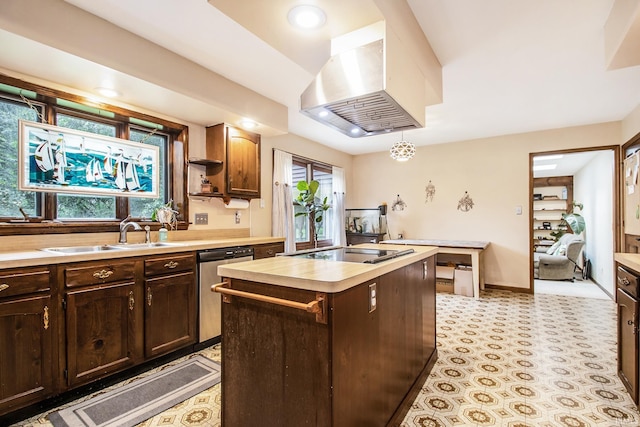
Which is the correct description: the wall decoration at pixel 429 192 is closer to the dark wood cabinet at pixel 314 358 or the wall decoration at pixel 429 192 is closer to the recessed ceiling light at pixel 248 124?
the recessed ceiling light at pixel 248 124

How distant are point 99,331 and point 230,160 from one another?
1.95 meters

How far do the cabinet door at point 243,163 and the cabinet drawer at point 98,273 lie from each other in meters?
1.37

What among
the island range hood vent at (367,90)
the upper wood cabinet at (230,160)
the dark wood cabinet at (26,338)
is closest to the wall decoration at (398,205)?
the upper wood cabinet at (230,160)

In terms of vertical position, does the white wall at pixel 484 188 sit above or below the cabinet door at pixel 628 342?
above

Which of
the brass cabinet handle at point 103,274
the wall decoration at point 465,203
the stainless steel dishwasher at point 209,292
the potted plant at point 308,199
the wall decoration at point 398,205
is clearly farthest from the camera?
the wall decoration at point 398,205

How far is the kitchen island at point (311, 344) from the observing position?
123cm

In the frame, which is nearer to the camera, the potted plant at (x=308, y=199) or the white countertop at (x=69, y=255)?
the white countertop at (x=69, y=255)

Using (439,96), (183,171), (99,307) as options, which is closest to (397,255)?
(439,96)

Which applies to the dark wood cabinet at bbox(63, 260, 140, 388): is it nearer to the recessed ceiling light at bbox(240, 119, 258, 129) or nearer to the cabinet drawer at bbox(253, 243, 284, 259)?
the cabinet drawer at bbox(253, 243, 284, 259)

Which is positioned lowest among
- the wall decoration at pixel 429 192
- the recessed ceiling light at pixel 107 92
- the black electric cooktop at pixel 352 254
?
the black electric cooktop at pixel 352 254

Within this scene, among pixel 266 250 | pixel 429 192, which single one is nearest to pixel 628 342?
pixel 266 250

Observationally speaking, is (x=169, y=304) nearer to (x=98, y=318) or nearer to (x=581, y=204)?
(x=98, y=318)

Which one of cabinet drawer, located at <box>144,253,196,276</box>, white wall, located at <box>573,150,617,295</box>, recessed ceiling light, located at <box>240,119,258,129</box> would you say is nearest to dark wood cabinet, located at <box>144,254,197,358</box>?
cabinet drawer, located at <box>144,253,196,276</box>

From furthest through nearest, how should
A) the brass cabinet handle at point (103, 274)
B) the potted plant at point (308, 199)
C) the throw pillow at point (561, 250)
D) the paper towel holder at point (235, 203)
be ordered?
the throw pillow at point (561, 250) → the potted plant at point (308, 199) → the paper towel holder at point (235, 203) → the brass cabinet handle at point (103, 274)
